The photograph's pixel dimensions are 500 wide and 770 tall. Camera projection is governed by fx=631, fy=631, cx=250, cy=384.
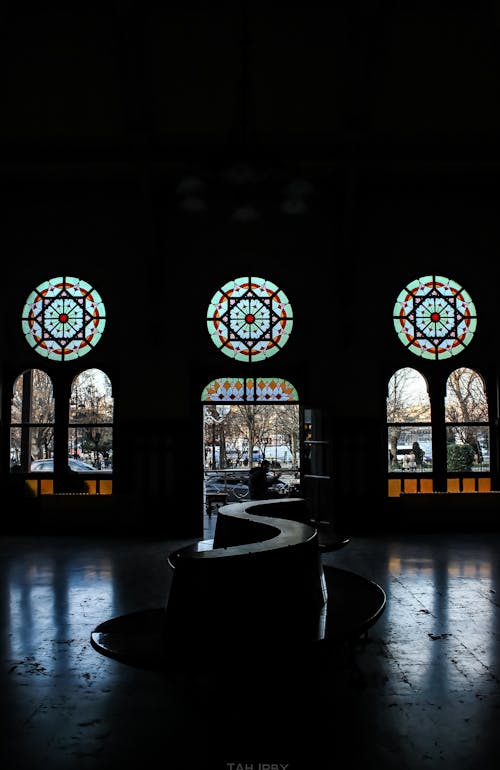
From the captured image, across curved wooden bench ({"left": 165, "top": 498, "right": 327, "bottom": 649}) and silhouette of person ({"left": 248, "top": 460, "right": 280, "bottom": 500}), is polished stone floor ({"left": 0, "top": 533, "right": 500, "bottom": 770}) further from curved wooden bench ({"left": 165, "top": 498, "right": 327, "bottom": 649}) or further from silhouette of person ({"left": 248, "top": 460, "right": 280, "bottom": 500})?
silhouette of person ({"left": 248, "top": 460, "right": 280, "bottom": 500})

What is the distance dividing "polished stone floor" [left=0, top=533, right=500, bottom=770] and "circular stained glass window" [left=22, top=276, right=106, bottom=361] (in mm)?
5018

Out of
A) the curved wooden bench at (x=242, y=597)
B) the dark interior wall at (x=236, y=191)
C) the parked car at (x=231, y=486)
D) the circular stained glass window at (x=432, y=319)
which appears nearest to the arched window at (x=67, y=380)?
the dark interior wall at (x=236, y=191)

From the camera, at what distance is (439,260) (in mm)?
10016

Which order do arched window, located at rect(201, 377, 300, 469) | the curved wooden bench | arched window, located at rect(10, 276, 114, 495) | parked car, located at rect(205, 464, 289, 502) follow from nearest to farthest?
the curved wooden bench, arched window, located at rect(10, 276, 114, 495), parked car, located at rect(205, 464, 289, 502), arched window, located at rect(201, 377, 300, 469)

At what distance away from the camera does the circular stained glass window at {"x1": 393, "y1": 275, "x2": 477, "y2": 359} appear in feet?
32.8

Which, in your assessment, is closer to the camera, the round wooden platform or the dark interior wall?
the round wooden platform

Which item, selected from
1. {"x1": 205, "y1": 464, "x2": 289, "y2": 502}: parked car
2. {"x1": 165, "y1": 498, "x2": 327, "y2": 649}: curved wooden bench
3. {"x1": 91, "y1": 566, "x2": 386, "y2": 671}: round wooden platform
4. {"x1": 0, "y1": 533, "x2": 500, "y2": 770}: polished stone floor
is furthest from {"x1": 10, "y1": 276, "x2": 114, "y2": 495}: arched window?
{"x1": 165, "y1": 498, "x2": 327, "y2": 649}: curved wooden bench

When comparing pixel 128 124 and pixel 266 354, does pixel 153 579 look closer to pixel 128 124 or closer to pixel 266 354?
pixel 266 354

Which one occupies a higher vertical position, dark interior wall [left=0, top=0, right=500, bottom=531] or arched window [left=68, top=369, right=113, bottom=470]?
dark interior wall [left=0, top=0, right=500, bottom=531]

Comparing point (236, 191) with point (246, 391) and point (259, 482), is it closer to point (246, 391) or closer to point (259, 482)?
point (246, 391)

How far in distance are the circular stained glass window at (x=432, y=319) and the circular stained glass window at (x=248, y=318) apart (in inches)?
73.7

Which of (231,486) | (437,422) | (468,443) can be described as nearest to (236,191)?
(437,422)

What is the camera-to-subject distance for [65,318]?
9.98 metres

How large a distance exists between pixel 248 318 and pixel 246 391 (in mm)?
1162
